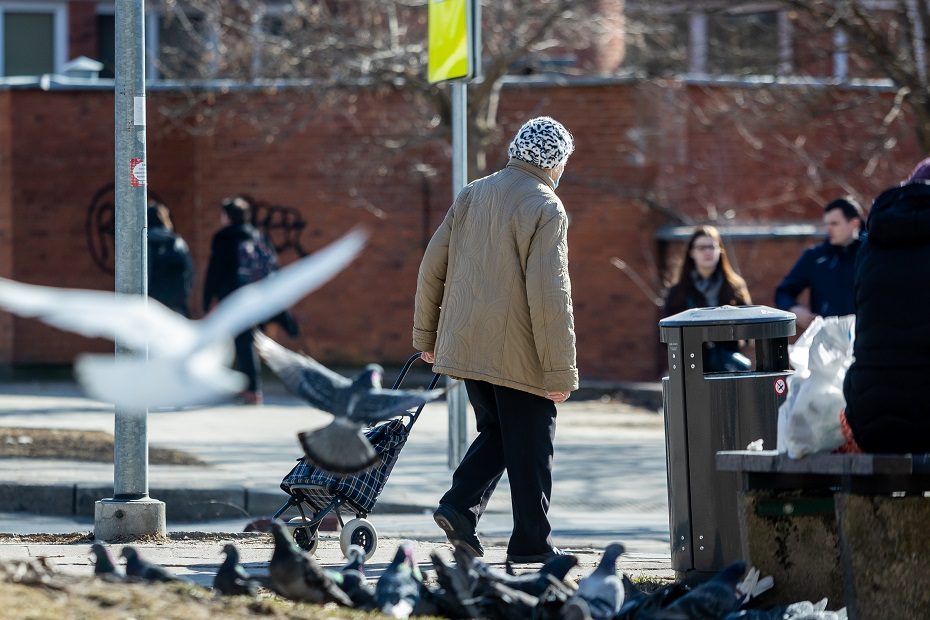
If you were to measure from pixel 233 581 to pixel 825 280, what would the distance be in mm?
5518

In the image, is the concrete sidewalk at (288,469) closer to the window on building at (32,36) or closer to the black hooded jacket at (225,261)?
the black hooded jacket at (225,261)

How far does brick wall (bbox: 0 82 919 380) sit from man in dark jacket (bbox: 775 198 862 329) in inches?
349

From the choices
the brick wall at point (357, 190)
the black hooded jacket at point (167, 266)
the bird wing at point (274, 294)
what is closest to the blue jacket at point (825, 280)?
the bird wing at point (274, 294)

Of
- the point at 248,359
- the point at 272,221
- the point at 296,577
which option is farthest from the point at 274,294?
the point at 272,221

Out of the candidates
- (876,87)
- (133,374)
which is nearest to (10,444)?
(133,374)

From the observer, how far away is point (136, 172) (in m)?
7.54

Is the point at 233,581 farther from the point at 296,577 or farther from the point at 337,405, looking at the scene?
the point at 337,405

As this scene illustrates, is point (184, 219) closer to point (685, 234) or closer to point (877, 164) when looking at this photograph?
point (685, 234)

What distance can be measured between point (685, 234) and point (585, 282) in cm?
139

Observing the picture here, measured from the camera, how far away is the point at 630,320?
739 inches

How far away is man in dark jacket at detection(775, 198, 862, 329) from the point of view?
9.42 m

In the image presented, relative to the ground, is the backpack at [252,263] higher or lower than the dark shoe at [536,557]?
higher

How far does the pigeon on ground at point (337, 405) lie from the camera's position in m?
5.15

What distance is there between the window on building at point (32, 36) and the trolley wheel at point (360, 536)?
19.1 metres
